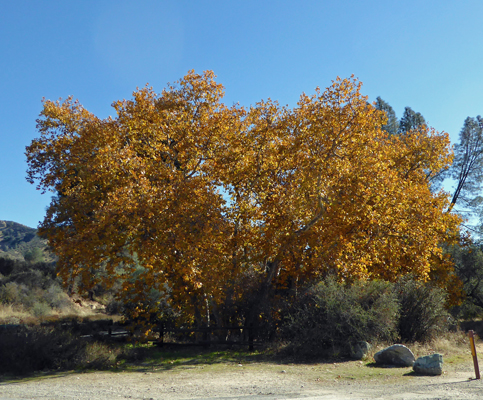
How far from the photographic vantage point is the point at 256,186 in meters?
16.1

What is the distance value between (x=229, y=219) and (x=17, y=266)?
Result: 32.0 metres

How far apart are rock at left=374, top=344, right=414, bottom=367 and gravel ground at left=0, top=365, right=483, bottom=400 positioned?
98cm

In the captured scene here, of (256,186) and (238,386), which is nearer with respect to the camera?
(238,386)

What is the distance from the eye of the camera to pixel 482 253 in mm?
26891

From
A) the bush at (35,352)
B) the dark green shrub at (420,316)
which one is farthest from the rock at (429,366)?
the bush at (35,352)

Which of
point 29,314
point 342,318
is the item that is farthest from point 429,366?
point 29,314

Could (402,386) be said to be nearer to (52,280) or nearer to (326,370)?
(326,370)

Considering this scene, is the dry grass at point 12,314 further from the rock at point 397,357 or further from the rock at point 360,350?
the rock at point 397,357

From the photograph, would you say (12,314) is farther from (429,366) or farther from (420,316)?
(429,366)

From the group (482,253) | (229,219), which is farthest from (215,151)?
(482,253)

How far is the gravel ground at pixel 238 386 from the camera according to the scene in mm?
7809

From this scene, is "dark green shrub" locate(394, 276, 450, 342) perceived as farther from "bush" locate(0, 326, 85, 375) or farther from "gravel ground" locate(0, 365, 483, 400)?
"bush" locate(0, 326, 85, 375)

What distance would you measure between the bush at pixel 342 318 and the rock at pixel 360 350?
20 centimetres

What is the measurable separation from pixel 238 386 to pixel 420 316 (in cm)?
795
